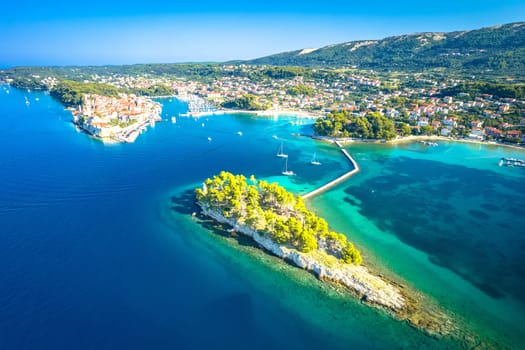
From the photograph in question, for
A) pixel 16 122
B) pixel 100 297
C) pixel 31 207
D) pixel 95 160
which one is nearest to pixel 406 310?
pixel 100 297

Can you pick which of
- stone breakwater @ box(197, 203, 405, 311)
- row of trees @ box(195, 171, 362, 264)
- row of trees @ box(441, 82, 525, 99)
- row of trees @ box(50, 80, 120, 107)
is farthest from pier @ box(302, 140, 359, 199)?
row of trees @ box(50, 80, 120, 107)

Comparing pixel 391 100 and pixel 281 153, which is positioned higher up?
pixel 391 100

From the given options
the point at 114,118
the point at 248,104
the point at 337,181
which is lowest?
the point at 337,181

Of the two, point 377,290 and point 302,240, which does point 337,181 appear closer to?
point 302,240

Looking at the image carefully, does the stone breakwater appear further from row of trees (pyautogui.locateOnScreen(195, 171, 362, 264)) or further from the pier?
the pier

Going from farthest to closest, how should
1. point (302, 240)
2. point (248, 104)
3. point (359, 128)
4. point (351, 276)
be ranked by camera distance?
point (248, 104), point (359, 128), point (302, 240), point (351, 276)

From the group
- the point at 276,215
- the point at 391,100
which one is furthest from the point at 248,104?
the point at 276,215
